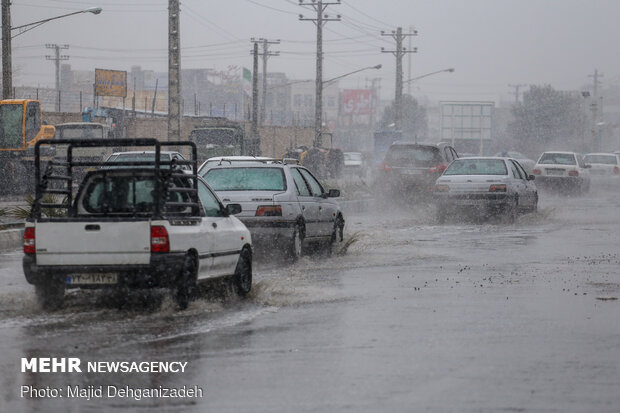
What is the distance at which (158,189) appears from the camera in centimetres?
1041

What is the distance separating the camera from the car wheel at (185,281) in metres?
10.6

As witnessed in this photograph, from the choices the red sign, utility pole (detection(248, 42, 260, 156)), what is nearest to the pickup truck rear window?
utility pole (detection(248, 42, 260, 156))

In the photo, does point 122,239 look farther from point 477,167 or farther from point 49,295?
point 477,167

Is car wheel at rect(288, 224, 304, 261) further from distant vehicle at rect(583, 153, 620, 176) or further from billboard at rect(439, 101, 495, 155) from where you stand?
billboard at rect(439, 101, 495, 155)

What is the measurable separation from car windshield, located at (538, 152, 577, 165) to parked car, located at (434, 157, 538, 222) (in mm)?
17335

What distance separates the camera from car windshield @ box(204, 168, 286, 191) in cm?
1623

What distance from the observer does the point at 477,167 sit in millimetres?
25969

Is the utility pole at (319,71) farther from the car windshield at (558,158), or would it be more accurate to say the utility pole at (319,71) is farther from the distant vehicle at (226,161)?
the distant vehicle at (226,161)

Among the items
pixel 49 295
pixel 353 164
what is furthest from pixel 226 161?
pixel 353 164

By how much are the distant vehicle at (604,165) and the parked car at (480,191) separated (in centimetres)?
2674

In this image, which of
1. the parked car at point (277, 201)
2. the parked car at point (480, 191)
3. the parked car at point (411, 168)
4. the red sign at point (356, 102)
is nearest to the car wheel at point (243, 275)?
the parked car at point (277, 201)

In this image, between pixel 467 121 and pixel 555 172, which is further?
pixel 467 121

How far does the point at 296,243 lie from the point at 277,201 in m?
0.70

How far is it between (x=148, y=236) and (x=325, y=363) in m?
3.01
